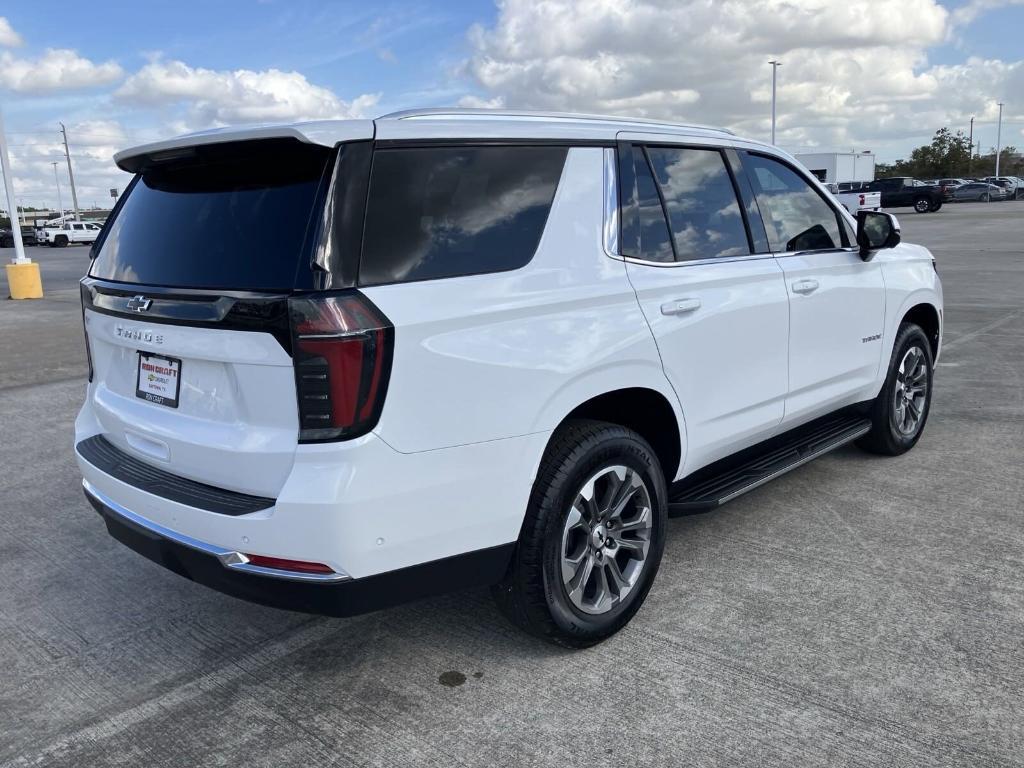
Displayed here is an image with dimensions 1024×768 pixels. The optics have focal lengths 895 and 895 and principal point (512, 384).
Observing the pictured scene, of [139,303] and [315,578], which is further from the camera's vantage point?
[139,303]

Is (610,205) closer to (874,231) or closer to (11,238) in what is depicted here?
(874,231)

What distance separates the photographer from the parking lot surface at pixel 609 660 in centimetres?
270

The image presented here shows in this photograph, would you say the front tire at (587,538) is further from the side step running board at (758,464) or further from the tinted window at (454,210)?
the tinted window at (454,210)

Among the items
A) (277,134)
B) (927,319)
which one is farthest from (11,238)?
(277,134)

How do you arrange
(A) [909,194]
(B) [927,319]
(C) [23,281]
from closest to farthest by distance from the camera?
(B) [927,319]
(C) [23,281]
(A) [909,194]

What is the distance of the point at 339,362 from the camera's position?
8.09 feet

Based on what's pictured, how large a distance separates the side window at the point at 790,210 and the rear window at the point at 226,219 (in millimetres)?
2293

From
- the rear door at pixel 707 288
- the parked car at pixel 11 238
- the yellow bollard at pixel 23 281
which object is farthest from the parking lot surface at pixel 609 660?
the parked car at pixel 11 238

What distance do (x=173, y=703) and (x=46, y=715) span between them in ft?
1.34

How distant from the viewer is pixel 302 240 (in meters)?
→ 2.57

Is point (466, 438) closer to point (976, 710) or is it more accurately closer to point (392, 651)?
point (392, 651)

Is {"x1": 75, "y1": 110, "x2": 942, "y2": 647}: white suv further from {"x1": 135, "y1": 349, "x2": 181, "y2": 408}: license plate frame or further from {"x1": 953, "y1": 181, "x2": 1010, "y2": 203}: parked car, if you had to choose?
{"x1": 953, "y1": 181, "x2": 1010, "y2": 203}: parked car

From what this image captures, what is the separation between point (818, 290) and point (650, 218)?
1251 mm

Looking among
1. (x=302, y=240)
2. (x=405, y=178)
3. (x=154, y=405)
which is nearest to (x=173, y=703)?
(x=154, y=405)
